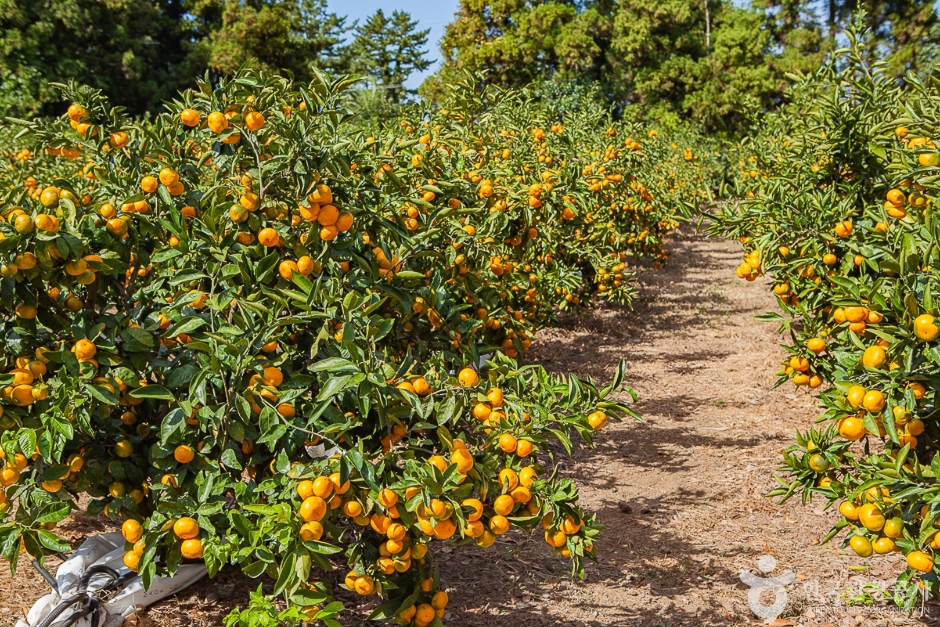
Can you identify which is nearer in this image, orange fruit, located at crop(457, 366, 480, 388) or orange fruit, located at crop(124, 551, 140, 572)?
orange fruit, located at crop(124, 551, 140, 572)

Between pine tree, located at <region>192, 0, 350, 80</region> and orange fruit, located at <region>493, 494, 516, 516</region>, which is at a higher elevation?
pine tree, located at <region>192, 0, 350, 80</region>

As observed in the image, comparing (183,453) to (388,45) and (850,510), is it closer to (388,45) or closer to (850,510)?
(850,510)

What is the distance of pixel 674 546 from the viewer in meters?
3.33

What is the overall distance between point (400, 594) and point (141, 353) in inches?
41.2

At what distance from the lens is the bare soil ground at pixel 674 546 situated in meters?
2.75

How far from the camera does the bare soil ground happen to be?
9.04ft

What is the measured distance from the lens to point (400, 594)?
2.13 meters

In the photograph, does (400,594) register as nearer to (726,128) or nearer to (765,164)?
(765,164)

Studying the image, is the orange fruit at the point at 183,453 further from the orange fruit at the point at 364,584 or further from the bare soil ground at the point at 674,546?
the bare soil ground at the point at 674,546

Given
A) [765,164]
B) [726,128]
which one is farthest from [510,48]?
[765,164]

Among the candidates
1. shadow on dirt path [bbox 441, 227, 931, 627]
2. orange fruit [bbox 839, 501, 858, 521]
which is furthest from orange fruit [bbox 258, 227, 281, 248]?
orange fruit [bbox 839, 501, 858, 521]

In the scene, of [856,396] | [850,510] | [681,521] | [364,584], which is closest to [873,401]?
[856,396]

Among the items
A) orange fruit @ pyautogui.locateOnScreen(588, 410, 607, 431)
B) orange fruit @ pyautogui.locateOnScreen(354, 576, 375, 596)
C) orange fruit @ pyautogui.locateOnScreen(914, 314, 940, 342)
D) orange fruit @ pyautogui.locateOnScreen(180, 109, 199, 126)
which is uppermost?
orange fruit @ pyautogui.locateOnScreen(180, 109, 199, 126)

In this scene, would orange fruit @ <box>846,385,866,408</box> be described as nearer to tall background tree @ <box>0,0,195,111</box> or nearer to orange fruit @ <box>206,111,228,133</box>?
orange fruit @ <box>206,111,228,133</box>
